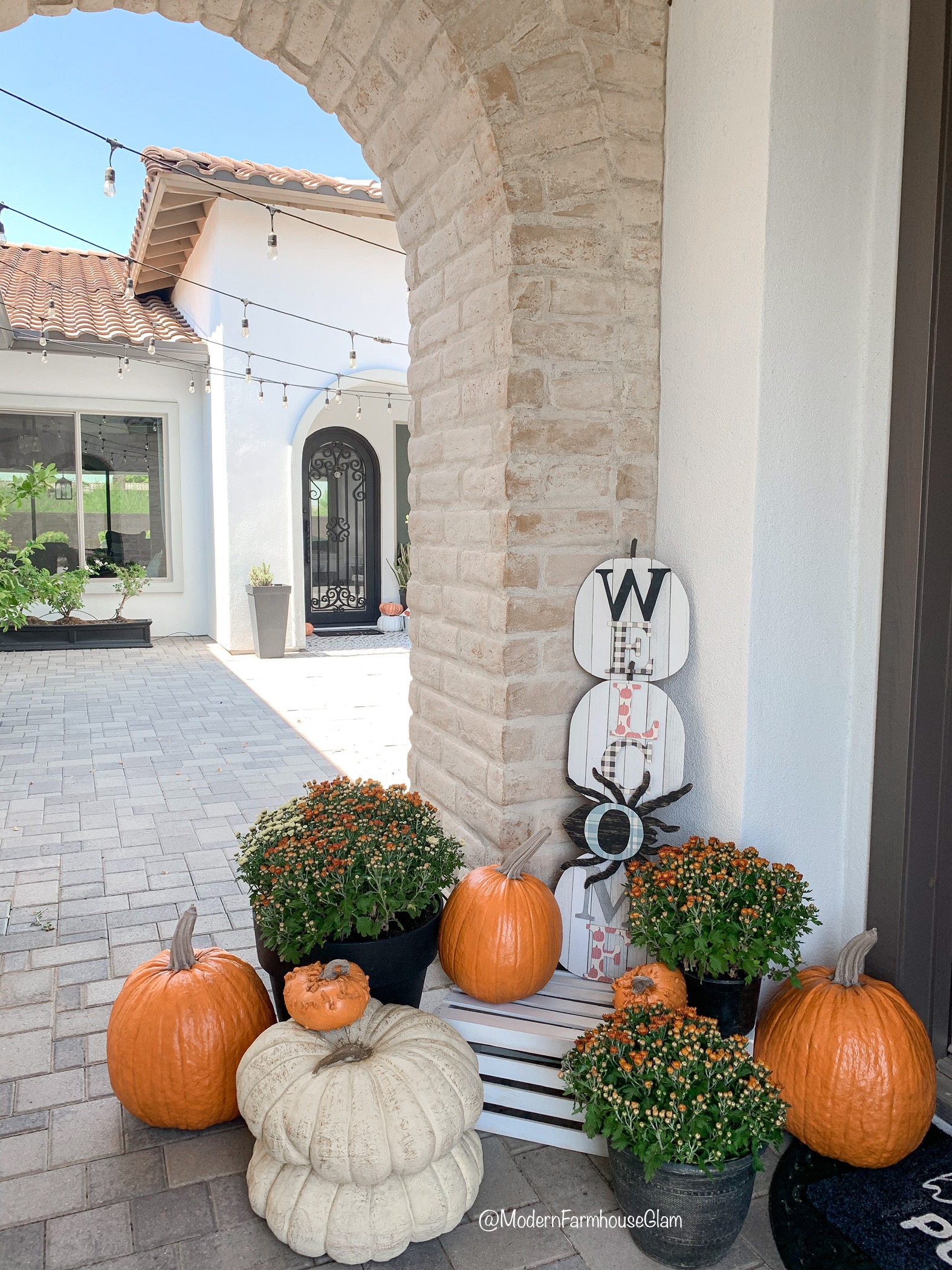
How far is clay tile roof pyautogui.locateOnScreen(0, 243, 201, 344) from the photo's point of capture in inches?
364

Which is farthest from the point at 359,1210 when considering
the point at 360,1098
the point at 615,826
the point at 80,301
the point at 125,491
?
the point at 80,301

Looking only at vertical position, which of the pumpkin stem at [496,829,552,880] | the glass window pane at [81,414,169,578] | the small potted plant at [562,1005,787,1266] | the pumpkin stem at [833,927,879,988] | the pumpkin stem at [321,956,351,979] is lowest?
the small potted plant at [562,1005,787,1266]

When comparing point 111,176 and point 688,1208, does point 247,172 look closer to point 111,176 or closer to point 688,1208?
point 111,176

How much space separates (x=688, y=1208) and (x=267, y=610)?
8.16 meters

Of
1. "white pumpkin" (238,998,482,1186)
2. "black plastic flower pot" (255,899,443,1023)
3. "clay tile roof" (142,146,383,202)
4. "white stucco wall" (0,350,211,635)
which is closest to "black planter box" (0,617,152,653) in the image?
"white stucco wall" (0,350,211,635)

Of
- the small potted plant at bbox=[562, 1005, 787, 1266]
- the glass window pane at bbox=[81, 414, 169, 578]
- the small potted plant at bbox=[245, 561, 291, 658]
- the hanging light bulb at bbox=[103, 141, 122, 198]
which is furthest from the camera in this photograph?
the glass window pane at bbox=[81, 414, 169, 578]

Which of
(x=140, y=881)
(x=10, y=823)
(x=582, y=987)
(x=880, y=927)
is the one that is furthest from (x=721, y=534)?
(x=10, y=823)

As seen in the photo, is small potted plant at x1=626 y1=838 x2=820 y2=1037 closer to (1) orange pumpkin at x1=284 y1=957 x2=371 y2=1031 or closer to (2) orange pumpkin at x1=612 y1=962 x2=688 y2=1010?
(2) orange pumpkin at x1=612 y1=962 x2=688 y2=1010

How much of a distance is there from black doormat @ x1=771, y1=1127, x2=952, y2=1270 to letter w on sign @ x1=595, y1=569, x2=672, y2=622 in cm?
128

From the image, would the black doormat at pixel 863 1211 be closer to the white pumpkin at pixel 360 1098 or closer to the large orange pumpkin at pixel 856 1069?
the large orange pumpkin at pixel 856 1069

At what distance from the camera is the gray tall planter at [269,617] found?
9.24 m

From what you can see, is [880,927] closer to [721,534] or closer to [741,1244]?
[741,1244]

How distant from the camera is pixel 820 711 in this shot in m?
2.31

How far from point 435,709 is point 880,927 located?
4.58 feet
